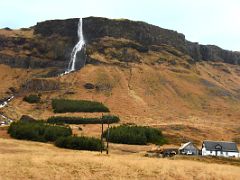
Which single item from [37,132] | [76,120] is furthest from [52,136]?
[76,120]

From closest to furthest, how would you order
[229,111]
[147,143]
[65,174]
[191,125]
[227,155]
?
[65,174]
[227,155]
[147,143]
[191,125]
[229,111]

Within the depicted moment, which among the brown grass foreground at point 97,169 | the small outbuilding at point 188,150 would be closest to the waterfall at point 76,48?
the small outbuilding at point 188,150

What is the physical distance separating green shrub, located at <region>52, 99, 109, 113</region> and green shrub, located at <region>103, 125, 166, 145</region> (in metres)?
29.0

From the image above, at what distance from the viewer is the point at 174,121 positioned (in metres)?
141

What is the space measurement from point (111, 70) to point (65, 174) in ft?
389

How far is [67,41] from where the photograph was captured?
7303 inches

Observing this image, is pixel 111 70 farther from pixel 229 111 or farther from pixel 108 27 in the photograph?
pixel 229 111

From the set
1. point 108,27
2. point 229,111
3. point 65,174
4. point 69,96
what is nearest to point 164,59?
point 108,27

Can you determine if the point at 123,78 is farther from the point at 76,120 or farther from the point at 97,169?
the point at 97,169

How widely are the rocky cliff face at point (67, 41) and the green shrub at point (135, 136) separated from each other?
63.3 metres

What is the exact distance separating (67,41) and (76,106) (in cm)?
4934

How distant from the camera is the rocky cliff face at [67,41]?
584 feet

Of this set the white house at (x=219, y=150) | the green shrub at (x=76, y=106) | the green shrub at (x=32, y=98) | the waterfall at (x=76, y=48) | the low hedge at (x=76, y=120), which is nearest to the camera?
the white house at (x=219, y=150)

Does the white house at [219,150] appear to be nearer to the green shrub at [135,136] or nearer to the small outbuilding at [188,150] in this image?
the small outbuilding at [188,150]
